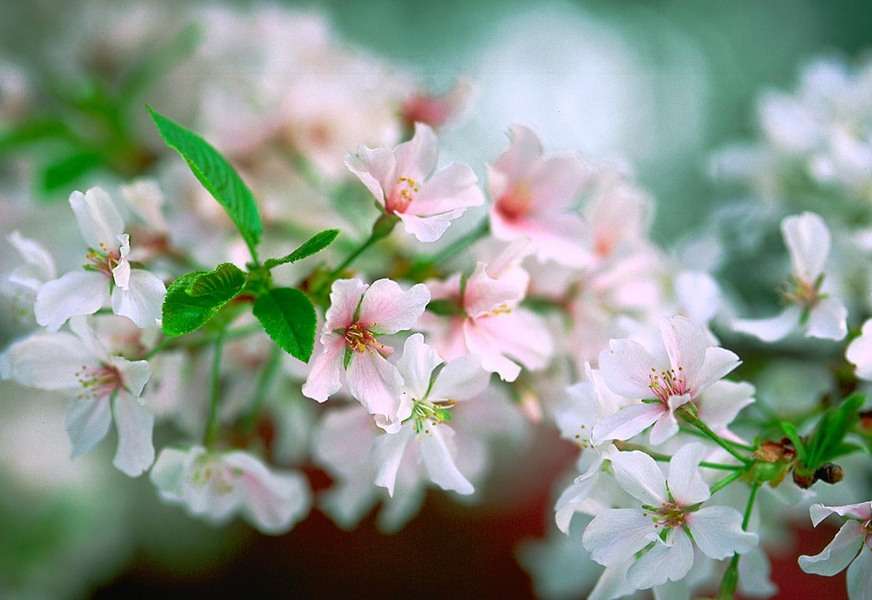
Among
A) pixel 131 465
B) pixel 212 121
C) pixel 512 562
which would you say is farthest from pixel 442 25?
pixel 131 465

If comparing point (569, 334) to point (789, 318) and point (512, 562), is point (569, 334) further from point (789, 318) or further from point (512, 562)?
point (512, 562)

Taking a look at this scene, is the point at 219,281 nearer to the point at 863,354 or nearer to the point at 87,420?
the point at 87,420

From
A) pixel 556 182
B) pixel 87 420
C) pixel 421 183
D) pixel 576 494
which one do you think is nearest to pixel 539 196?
pixel 556 182

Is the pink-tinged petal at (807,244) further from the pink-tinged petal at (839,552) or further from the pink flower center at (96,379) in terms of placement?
the pink flower center at (96,379)

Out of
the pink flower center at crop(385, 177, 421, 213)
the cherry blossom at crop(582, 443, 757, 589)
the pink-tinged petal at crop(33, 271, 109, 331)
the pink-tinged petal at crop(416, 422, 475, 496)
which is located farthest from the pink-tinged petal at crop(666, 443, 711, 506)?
the pink-tinged petal at crop(33, 271, 109, 331)

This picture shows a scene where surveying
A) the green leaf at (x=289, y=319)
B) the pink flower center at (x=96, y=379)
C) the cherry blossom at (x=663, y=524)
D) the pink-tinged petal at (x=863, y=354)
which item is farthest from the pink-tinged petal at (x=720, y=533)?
the pink flower center at (x=96, y=379)
